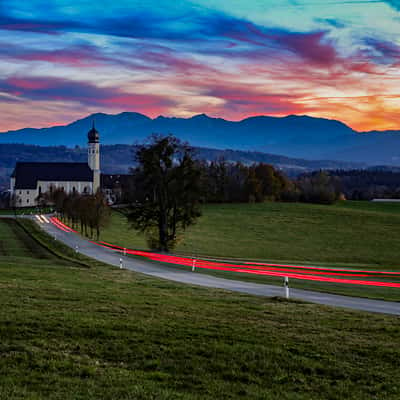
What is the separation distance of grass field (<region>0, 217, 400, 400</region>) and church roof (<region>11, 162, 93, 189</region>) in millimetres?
152873

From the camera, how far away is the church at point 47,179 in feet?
530

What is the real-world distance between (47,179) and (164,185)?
128m

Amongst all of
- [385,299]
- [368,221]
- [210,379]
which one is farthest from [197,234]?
[210,379]

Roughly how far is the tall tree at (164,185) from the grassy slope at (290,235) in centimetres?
648

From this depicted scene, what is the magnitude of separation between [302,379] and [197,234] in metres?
60.8

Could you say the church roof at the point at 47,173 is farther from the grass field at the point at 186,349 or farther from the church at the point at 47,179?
the grass field at the point at 186,349

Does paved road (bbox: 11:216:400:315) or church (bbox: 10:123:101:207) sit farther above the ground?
church (bbox: 10:123:101:207)

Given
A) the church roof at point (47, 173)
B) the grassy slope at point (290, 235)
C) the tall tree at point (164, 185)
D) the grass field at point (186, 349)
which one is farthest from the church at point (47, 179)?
the grass field at point (186, 349)

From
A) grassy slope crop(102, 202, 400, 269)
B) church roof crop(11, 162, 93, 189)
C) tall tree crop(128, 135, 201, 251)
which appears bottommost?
grassy slope crop(102, 202, 400, 269)

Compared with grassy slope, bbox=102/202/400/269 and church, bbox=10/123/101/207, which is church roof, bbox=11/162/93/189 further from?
grassy slope, bbox=102/202/400/269

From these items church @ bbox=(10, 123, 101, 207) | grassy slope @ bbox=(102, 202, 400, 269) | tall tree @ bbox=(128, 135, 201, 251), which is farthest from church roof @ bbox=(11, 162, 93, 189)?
tall tree @ bbox=(128, 135, 201, 251)

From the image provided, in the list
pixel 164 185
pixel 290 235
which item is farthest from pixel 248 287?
pixel 290 235

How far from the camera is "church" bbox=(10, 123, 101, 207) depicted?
16150 cm

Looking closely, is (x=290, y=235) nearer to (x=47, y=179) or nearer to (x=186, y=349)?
(x=186, y=349)
